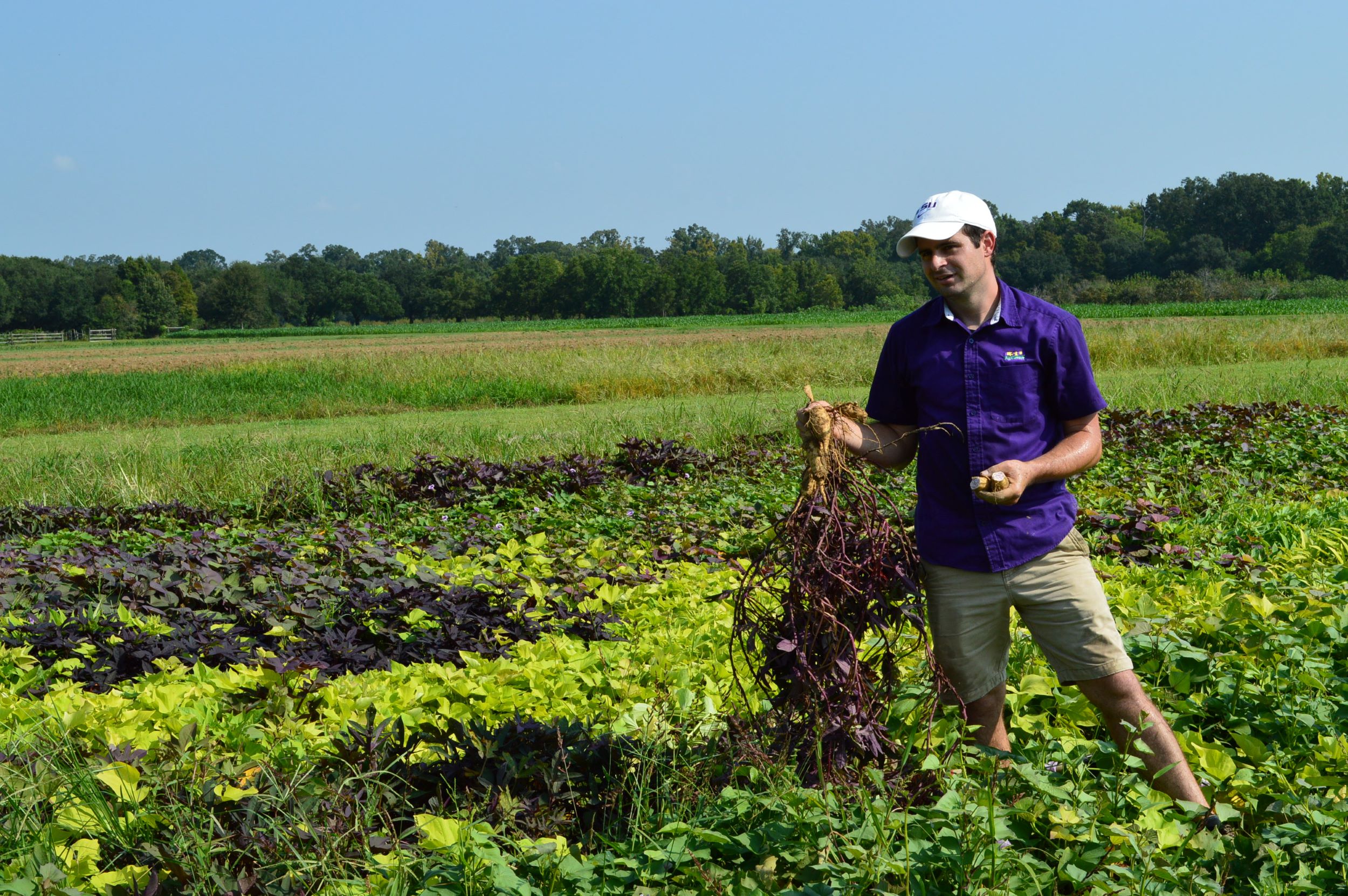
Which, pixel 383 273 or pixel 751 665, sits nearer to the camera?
pixel 751 665

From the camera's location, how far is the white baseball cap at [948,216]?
269cm

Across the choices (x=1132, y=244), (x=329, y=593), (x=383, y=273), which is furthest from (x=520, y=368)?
(x=383, y=273)

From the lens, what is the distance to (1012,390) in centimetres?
280

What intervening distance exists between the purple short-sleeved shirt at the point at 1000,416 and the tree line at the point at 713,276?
2992 inches

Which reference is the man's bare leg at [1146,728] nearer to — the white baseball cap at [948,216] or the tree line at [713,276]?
the white baseball cap at [948,216]

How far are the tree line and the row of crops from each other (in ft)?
244

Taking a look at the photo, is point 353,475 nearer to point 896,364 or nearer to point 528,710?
point 528,710

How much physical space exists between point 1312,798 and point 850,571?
1305mm

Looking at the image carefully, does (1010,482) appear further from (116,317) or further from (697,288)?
(116,317)

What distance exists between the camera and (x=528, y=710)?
3516 millimetres

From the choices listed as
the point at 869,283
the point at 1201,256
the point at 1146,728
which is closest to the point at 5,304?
the point at 869,283

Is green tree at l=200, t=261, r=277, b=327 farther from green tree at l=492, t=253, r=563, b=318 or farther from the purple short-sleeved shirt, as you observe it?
the purple short-sleeved shirt

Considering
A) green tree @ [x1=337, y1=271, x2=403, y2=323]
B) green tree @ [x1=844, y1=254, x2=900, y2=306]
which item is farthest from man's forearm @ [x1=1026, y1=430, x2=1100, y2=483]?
green tree @ [x1=337, y1=271, x2=403, y2=323]

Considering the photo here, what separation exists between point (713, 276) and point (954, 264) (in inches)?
3937
